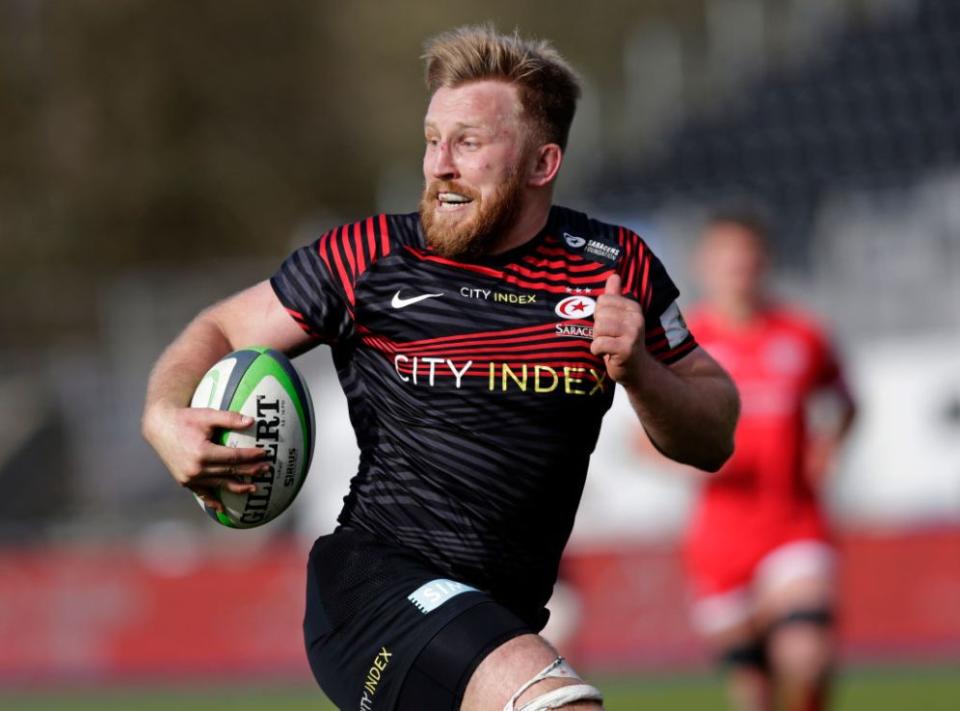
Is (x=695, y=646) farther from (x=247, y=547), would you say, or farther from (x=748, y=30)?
(x=748, y=30)

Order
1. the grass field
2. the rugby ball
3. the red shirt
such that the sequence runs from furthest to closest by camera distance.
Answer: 1. the grass field
2. the red shirt
3. the rugby ball

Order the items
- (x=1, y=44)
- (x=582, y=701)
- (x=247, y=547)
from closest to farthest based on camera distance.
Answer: (x=582, y=701)
(x=247, y=547)
(x=1, y=44)

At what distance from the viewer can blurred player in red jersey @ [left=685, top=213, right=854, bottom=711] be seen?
7.77 metres

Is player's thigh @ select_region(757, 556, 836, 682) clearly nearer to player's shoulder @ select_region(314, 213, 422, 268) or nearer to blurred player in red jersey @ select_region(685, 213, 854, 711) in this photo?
blurred player in red jersey @ select_region(685, 213, 854, 711)

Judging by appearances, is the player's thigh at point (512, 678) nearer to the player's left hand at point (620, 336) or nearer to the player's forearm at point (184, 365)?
the player's left hand at point (620, 336)

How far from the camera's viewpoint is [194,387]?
468 centimetres

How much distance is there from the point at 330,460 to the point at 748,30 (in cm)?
1019

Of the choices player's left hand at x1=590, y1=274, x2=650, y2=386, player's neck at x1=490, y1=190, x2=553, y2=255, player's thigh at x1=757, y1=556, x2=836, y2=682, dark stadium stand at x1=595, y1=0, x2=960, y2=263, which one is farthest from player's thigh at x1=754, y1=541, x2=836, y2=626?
dark stadium stand at x1=595, y1=0, x2=960, y2=263

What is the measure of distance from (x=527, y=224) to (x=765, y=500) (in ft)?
12.1

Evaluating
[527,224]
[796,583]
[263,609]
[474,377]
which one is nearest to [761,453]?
[796,583]

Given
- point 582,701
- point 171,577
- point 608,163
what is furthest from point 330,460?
point 582,701

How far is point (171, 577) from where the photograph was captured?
1463 centimetres

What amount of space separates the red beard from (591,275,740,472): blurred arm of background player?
1.31 feet

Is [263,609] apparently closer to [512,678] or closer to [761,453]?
[761,453]
